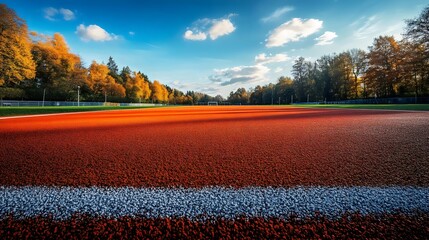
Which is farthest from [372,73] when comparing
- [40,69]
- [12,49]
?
[40,69]

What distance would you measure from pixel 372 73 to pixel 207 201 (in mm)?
55909

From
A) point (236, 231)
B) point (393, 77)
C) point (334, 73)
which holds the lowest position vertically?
point (236, 231)

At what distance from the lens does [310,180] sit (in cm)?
209

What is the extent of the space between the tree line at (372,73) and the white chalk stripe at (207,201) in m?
38.6

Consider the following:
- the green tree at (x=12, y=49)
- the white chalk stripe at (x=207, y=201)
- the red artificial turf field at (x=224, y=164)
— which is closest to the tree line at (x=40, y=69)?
the green tree at (x=12, y=49)

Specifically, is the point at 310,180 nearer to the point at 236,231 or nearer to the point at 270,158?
the point at 270,158

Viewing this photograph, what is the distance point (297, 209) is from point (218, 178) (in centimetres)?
92

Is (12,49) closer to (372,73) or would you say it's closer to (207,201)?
(207,201)

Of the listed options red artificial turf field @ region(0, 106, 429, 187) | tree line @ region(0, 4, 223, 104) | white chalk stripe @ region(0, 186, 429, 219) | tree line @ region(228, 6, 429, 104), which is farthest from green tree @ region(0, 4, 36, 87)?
tree line @ region(228, 6, 429, 104)

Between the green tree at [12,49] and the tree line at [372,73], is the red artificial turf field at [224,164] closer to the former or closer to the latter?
the green tree at [12,49]

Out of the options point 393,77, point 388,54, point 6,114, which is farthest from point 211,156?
point 388,54

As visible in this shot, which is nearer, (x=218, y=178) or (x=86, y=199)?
(x=86, y=199)

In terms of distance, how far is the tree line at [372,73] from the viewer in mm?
28680

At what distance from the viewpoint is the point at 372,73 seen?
42469 millimetres
